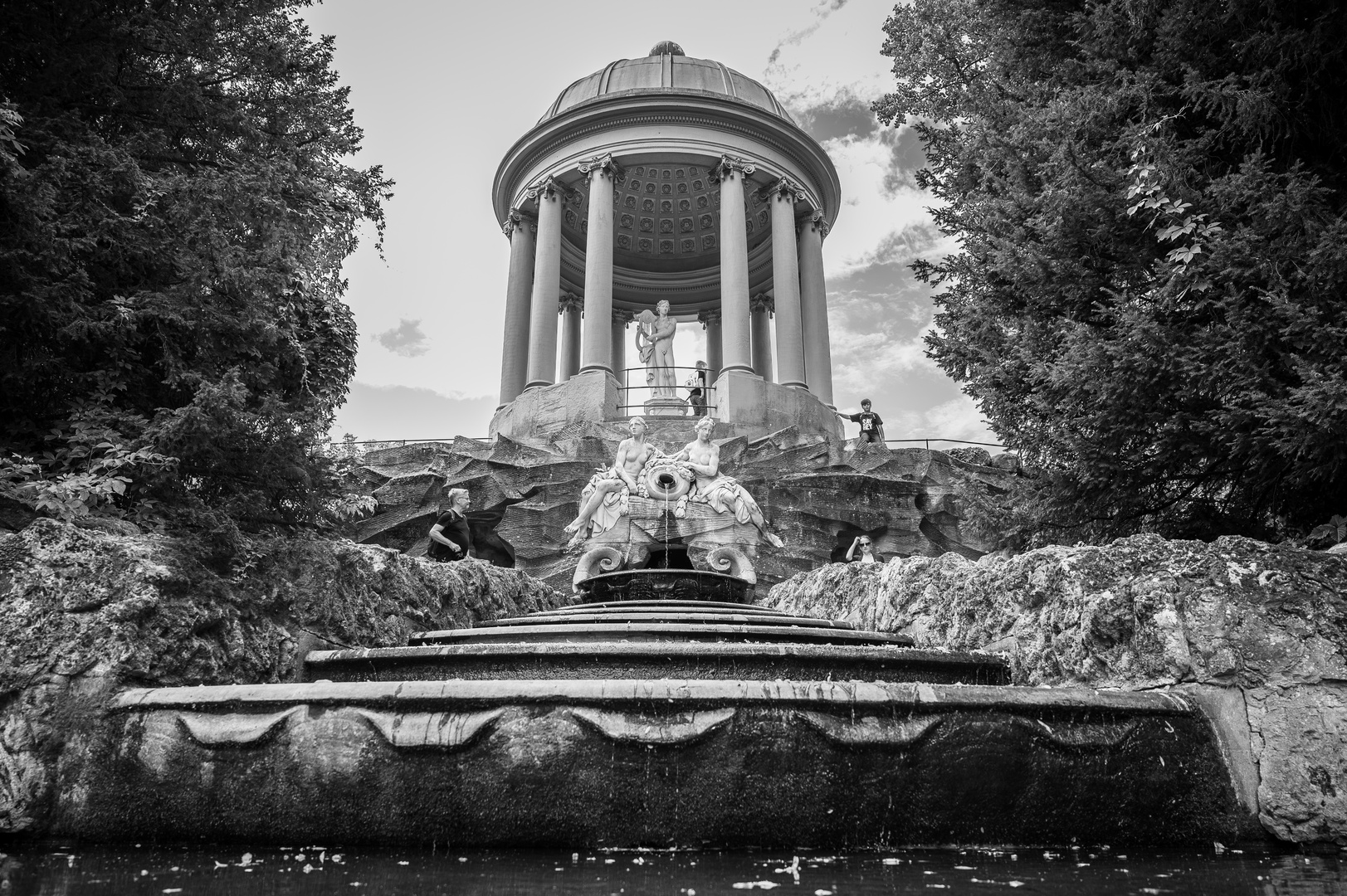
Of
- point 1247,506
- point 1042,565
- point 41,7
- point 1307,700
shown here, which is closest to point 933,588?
point 1042,565

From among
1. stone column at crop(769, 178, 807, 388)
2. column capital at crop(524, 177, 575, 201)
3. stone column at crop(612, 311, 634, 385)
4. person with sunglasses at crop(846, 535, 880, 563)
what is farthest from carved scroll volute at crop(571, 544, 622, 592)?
stone column at crop(612, 311, 634, 385)

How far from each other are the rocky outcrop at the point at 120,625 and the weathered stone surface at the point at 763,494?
9.23m

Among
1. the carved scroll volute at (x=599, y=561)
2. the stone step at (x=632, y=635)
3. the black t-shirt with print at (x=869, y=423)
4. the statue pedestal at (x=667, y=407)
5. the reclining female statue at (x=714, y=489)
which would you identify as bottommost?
the stone step at (x=632, y=635)

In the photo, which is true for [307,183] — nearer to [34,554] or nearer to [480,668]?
[34,554]

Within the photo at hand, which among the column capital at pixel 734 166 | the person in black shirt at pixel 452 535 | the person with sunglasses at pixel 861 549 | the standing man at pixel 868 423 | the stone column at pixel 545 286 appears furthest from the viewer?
the column capital at pixel 734 166

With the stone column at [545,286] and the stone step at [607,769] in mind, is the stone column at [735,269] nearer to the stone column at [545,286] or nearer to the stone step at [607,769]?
the stone column at [545,286]

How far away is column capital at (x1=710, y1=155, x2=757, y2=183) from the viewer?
27844 millimetres

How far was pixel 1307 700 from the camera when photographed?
367cm

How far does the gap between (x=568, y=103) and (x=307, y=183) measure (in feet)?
86.1

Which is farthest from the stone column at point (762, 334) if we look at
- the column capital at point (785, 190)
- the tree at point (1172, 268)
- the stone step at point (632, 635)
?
the stone step at point (632, 635)

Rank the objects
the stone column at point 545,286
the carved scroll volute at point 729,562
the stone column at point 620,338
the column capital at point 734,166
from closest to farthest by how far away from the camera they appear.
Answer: the carved scroll volute at point 729,562, the stone column at point 545,286, the column capital at point 734,166, the stone column at point 620,338

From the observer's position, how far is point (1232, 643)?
12.7ft

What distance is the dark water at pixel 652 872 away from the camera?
2.85 metres

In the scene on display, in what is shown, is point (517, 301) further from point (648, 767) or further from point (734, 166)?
point (648, 767)
